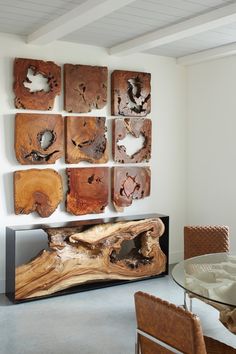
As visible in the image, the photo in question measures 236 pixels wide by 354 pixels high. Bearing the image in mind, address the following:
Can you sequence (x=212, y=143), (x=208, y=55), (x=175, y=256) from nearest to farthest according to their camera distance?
(x=208, y=55) < (x=212, y=143) < (x=175, y=256)

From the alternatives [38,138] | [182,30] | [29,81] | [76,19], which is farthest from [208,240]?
[29,81]

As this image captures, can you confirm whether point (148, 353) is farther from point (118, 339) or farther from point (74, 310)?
point (74, 310)

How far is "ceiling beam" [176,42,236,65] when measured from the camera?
16.6ft

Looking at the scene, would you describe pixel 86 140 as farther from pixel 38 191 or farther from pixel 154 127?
pixel 154 127

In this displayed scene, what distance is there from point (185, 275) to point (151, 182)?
9.03 ft

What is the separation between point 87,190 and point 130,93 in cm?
125

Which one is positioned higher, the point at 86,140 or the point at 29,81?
the point at 29,81

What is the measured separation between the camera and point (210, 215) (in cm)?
581

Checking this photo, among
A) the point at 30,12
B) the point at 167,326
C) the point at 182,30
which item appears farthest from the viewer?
the point at 182,30

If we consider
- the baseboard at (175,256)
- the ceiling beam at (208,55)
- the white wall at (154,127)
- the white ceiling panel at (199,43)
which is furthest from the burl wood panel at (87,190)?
the ceiling beam at (208,55)

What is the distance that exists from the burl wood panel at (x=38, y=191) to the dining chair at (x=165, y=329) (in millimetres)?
2614

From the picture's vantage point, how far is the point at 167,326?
217 centimetres

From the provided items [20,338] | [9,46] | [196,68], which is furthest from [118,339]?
[196,68]

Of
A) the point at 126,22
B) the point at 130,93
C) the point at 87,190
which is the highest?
the point at 126,22
